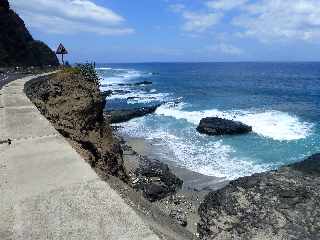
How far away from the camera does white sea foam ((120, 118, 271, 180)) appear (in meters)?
24.5

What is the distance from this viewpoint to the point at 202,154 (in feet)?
93.4

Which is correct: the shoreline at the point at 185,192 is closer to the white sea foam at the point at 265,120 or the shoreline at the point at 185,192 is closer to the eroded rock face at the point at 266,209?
the eroded rock face at the point at 266,209

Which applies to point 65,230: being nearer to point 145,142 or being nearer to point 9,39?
point 145,142

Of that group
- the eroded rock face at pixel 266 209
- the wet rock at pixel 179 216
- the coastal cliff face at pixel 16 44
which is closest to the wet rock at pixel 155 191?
Answer: the wet rock at pixel 179 216

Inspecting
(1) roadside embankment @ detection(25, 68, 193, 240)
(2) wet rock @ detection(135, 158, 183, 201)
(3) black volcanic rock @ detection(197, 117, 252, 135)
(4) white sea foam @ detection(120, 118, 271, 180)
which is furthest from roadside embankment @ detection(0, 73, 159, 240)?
(3) black volcanic rock @ detection(197, 117, 252, 135)

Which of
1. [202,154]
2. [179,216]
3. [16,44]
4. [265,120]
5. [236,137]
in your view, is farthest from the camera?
[16,44]

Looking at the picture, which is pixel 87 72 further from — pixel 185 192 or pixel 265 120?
pixel 265 120

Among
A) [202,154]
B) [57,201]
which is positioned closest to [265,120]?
[202,154]

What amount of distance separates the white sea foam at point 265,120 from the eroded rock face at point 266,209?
69.4 ft

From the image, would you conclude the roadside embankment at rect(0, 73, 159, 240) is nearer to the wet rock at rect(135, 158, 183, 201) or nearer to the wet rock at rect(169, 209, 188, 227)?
the wet rock at rect(169, 209, 188, 227)

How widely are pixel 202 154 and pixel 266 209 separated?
56.0 feet

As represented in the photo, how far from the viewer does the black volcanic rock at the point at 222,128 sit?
3562 cm

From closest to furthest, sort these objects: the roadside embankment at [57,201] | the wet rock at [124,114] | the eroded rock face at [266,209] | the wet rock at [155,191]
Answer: the roadside embankment at [57,201] < the eroded rock face at [266,209] < the wet rock at [155,191] < the wet rock at [124,114]

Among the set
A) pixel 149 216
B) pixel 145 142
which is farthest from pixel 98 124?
pixel 145 142
